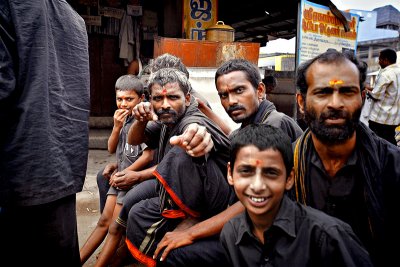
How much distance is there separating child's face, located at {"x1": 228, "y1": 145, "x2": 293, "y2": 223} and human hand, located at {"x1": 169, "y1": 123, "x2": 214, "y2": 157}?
0.65 feet

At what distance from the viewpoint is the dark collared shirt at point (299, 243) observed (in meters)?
1.36

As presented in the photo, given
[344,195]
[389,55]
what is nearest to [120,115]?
[344,195]

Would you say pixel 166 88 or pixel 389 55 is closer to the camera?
pixel 166 88

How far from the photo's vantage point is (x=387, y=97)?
598cm

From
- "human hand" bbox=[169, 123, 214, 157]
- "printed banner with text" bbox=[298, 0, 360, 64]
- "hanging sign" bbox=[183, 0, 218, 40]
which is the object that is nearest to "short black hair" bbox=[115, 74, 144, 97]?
"human hand" bbox=[169, 123, 214, 157]

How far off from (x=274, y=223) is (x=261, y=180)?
194 mm

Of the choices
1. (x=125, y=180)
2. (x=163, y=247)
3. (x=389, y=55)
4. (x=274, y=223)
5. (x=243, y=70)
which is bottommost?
(x=163, y=247)

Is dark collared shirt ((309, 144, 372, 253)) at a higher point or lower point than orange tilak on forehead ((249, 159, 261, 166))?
lower

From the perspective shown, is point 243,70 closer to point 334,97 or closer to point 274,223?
point 334,97

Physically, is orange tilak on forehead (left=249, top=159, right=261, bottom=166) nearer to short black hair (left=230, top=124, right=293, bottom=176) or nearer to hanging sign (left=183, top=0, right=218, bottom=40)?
short black hair (left=230, top=124, right=293, bottom=176)

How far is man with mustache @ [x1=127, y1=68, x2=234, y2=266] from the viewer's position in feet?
5.98

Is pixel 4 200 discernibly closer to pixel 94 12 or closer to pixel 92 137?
pixel 92 137

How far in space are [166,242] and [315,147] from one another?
0.95 metres

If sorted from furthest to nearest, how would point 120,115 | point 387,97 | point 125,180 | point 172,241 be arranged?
point 387,97
point 120,115
point 125,180
point 172,241
